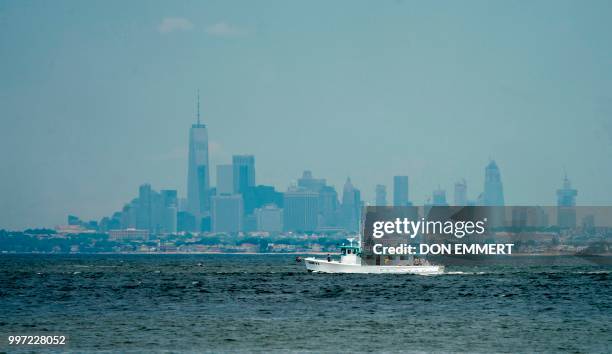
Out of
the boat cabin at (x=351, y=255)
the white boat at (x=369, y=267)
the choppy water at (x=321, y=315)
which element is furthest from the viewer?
the boat cabin at (x=351, y=255)

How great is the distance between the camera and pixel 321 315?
9212 centimetres

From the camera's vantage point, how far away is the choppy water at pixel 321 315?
71.9 meters

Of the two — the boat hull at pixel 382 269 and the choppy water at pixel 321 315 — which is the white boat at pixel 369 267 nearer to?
the boat hull at pixel 382 269

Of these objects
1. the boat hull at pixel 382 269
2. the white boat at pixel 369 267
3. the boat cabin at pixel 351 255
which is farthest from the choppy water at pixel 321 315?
the boat cabin at pixel 351 255

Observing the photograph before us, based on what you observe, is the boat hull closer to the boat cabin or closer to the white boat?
the white boat

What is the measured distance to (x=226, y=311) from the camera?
315 ft

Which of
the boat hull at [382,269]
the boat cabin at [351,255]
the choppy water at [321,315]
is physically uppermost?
the boat cabin at [351,255]

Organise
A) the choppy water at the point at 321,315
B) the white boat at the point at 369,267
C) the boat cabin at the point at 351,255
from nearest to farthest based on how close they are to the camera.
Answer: the choppy water at the point at 321,315 < the white boat at the point at 369,267 < the boat cabin at the point at 351,255

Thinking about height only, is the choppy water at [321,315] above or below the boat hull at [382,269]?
below

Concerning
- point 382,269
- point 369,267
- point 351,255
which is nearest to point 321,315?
point 369,267

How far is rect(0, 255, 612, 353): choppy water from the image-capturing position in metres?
71.9

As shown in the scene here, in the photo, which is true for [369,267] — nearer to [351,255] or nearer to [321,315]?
[351,255]

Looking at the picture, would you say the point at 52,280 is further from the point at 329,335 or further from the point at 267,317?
the point at 329,335

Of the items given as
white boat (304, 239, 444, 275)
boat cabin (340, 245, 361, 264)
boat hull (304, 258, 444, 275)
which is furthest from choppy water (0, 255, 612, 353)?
boat cabin (340, 245, 361, 264)
